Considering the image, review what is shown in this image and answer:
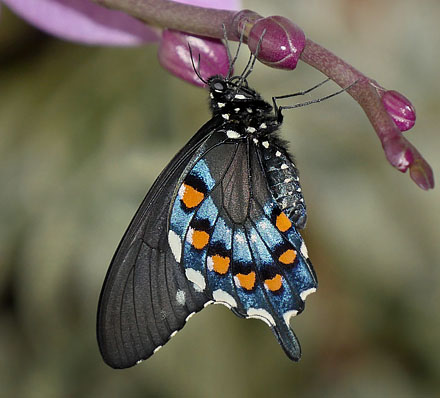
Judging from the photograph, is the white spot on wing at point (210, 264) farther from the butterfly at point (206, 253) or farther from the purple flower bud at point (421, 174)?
the purple flower bud at point (421, 174)

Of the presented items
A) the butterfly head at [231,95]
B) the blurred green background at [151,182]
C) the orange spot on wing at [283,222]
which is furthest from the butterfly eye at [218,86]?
the blurred green background at [151,182]

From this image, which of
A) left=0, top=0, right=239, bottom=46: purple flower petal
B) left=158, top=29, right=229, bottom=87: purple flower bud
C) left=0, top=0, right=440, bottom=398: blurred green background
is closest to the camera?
left=158, top=29, right=229, bottom=87: purple flower bud

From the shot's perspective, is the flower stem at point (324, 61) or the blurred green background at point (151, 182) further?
the blurred green background at point (151, 182)

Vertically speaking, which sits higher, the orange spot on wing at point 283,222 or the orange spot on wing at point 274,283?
Result: the orange spot on wing at point 283,222

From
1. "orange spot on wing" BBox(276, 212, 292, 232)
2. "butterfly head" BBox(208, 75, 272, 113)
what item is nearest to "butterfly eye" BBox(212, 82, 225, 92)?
"butterfly head" BBox(208, 75, 272, 113)

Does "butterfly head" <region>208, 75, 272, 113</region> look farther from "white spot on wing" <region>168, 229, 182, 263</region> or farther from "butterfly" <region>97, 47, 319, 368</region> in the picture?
"white spot on wing" <region>168, 229, 182, 263</region>

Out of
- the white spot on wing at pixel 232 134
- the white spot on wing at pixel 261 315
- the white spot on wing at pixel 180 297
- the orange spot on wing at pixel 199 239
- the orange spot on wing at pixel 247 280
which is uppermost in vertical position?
the white spot on wing at pixel 232 134

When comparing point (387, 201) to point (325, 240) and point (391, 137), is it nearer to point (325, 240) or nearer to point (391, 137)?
point (325, 240)
